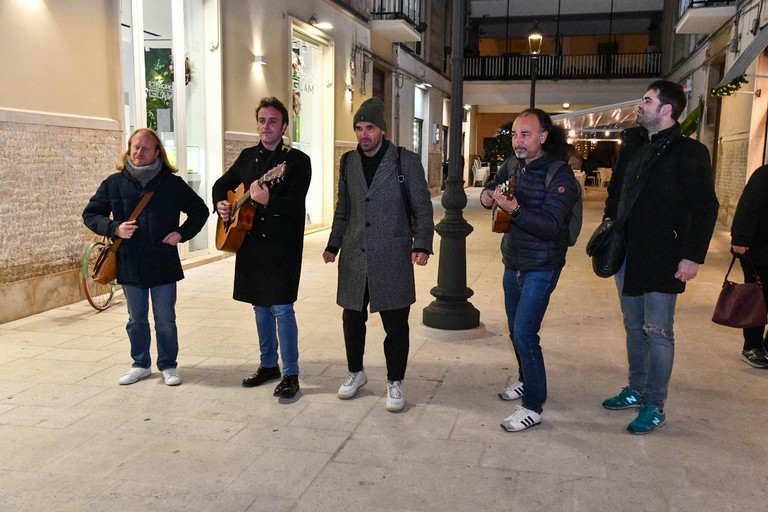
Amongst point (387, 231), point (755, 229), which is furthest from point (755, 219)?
point (387, 231)

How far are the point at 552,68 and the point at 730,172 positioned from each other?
17095mm

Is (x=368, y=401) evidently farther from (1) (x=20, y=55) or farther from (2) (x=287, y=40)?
(2) (x=287, y=40)

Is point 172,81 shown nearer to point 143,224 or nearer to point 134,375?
point 143,224

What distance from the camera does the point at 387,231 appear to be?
4.14 meters

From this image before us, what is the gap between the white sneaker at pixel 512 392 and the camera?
4422mm

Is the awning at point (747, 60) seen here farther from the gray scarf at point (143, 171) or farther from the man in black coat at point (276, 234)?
the gray scarf at point (143, 171)

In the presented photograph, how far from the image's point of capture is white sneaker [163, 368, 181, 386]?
15.3 feet

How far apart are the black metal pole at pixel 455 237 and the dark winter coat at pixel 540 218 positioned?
1.98 m

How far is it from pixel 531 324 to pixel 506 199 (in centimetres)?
73

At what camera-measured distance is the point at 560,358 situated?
5426 millimetres

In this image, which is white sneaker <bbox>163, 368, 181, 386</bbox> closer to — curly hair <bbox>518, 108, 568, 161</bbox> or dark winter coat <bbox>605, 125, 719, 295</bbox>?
curly hair <bbox>518, 108, 568, 161</bbox>

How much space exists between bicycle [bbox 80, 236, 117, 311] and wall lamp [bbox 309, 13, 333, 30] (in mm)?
7029

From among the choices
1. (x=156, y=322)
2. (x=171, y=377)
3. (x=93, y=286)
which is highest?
(x=156, y=322)

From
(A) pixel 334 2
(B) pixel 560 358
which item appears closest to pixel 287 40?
(A) pixel 334 2
